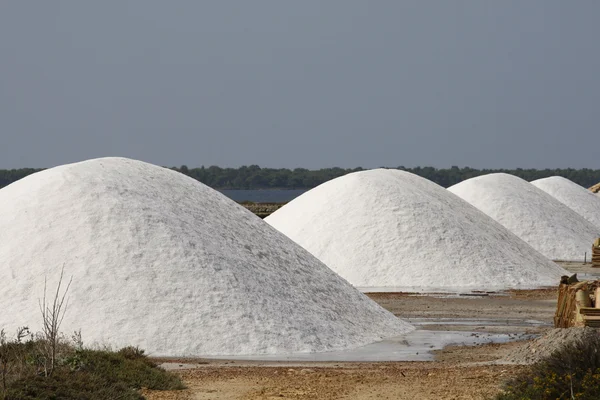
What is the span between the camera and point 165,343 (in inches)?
746

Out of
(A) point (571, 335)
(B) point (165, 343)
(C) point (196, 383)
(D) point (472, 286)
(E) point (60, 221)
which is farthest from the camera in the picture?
(D) point (472, 286)

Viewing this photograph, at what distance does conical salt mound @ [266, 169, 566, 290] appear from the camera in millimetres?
35344

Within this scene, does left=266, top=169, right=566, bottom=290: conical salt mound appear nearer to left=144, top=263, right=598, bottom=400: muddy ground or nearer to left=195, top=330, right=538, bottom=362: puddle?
left=144, top=263, right=598, bottom=400: muddy ground

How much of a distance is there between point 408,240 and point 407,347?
16746 millimetres

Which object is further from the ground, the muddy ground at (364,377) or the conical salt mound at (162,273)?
the conical salt mound at (162,273)

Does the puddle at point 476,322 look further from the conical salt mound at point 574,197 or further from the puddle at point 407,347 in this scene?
the conical salt mound at point 574,197

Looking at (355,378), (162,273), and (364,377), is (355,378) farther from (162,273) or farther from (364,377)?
(162,273)

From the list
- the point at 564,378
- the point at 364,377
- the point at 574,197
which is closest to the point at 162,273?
the point at 364,377

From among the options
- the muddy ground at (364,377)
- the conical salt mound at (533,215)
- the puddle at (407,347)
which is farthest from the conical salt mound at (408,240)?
the puddle at (407,347)

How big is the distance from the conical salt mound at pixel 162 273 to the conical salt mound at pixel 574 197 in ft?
142

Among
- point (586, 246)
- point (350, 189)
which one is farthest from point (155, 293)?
point (586, 246)

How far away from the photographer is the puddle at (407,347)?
18.8 m

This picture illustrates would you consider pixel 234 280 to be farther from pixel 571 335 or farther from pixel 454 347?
pixel 571 335

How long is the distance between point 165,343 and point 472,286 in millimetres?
17699
